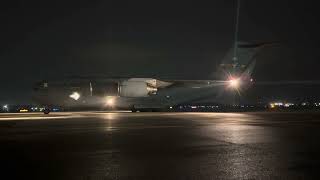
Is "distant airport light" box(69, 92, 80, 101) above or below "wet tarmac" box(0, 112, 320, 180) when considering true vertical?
above

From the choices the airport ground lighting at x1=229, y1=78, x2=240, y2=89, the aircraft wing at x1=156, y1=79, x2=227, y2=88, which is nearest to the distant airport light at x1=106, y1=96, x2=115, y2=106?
the aircraft wing at x1=156, y1=79, x2=227, y2=88

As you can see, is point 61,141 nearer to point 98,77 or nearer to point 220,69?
point 98,77

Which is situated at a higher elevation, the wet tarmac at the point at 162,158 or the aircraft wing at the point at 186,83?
the aircraft wing at the point at 186,83

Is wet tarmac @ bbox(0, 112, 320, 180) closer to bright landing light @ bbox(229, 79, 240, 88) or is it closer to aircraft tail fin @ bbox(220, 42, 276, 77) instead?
bright landing light @ bbox(229, 79, 240, 88)

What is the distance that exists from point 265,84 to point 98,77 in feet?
77.4

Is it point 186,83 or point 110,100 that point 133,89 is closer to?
point 110,100

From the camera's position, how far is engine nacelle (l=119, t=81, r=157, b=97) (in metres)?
50.3

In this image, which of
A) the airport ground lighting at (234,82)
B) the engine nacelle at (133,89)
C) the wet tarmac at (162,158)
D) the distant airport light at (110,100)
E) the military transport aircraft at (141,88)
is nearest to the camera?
the wet tarmac at (162,158)

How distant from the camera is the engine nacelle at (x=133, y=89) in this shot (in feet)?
165

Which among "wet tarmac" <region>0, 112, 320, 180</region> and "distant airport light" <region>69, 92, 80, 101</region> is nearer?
"wet tarmac" <region>0, 112, 320, 180</region>

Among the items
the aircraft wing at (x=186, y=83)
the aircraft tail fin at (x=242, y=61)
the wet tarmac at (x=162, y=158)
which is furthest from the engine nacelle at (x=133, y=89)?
the wet tarmac at (x=162, y=158)

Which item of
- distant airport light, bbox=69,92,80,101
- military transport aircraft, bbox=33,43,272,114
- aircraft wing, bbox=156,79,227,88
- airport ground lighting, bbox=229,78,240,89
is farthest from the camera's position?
airport ground lighting, bbox=229,78,240,89

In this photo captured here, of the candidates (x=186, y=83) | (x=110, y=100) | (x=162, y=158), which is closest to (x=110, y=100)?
(x=110, y=100)

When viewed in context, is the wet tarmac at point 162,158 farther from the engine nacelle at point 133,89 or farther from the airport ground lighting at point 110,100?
the airport ground lighting at point 110,100
